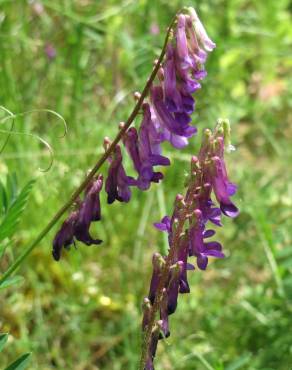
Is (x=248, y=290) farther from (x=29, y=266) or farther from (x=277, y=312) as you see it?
(x=29, y=266)

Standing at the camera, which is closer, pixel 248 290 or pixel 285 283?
pixel 285 283

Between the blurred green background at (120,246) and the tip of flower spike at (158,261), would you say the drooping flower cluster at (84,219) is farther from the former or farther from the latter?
the blurred green background at (120,246)

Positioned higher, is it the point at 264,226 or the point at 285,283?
the point at 264,226

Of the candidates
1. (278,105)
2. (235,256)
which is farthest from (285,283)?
(278,105)

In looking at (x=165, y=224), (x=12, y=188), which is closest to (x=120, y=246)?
(x=12, y=188)

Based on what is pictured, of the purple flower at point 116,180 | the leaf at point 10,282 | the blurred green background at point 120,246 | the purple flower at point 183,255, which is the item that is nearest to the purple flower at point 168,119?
the purple flower at point 116,180

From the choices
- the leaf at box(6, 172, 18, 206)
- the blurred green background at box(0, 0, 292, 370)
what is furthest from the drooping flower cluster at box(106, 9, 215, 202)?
the blurred green background at box(0, 0, 292, 370)
